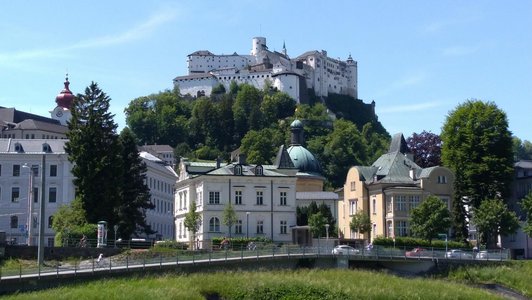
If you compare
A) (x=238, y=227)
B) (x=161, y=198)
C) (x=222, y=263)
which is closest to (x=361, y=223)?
(x=238, y=227)

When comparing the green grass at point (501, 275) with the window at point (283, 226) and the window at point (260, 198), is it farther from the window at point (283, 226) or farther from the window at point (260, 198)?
the window at point (260, 198)

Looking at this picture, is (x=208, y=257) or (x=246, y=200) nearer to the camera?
(x=208, y=257)

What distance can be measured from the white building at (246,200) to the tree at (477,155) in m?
13.1

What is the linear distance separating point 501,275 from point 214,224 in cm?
2421

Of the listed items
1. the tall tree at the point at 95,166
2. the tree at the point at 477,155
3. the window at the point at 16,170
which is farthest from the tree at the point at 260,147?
the tall tree at the point at 95,166

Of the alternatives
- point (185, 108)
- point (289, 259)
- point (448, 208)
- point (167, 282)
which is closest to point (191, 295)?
point (167, 282)

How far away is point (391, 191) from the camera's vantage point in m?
75.4

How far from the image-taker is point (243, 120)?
177625 millimetres

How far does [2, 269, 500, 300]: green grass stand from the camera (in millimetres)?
41531

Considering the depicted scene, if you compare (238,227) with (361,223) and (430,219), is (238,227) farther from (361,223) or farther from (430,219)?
(430,219)

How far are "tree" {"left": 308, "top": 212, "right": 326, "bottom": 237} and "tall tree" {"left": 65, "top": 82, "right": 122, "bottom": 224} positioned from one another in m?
18.4

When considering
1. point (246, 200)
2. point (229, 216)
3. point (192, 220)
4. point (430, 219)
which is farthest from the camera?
point (246, 200)

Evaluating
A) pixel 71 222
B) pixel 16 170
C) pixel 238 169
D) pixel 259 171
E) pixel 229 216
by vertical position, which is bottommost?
pixel 71 222

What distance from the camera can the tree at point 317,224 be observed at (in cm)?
7644
